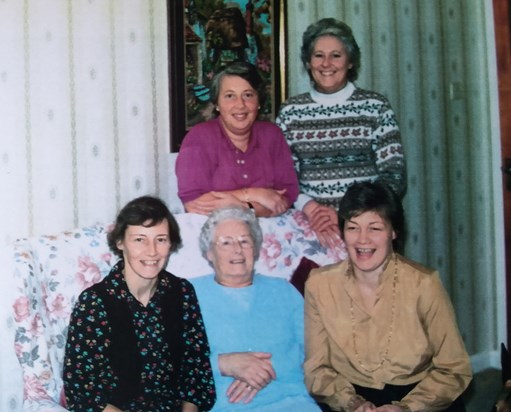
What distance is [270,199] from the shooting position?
2.19m

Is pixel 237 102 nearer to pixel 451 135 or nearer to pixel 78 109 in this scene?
pixel 78 109

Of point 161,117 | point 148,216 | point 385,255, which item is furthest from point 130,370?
point 161,117

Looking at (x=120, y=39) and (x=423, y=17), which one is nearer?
(x=120, y=39)

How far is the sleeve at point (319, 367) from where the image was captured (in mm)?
1919

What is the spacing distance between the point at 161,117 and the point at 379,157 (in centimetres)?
72

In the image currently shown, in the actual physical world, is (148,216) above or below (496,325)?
above

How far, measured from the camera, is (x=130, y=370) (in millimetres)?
1746

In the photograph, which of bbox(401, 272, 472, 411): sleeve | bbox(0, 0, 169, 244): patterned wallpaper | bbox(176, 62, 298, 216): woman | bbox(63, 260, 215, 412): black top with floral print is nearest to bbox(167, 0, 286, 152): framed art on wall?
bbox(0, 0, 169, 244): patterned wallpaper

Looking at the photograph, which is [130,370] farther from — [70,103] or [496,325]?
[496,325]

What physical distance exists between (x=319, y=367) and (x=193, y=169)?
69cm

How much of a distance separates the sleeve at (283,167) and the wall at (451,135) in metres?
0.61

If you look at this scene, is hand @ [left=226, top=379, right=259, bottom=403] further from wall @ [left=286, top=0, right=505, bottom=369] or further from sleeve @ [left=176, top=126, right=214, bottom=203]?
wall @ [left=286, top=0, right=505, bottom=369]

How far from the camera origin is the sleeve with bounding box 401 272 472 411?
1.89m

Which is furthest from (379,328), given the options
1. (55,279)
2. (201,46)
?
(201,46)
